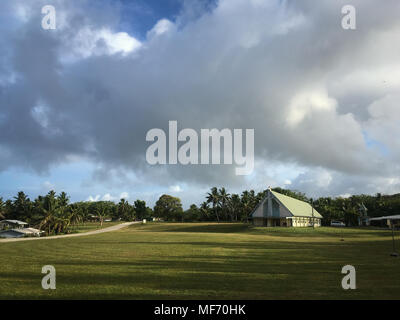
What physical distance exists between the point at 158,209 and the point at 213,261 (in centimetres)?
9150

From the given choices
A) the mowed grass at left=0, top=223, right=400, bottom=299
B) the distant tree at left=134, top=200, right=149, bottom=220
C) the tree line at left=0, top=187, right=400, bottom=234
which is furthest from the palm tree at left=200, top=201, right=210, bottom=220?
the mowed grass at left=0, top=223, right=400, bottom=299

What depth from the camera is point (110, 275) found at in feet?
42.0

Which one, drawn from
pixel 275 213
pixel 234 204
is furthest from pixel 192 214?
pixel 275 213

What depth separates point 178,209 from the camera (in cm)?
10338

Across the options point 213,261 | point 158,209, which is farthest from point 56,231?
point 213,261

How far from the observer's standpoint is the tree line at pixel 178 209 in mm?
64125

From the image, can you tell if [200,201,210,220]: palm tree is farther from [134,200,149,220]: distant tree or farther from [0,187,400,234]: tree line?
[134,200,149,220]: distant tree

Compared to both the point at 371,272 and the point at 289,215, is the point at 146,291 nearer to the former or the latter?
the point at 371,272

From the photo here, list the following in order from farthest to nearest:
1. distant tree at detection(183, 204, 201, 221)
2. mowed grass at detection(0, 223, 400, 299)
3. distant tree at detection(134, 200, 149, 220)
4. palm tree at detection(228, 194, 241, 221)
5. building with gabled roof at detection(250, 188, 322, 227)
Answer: distant tree at detection(134, 200, 149, 220)
distant tree at detection(183, 204, 201, 221)
palm tree at detection(228, 194, 241, 221)
building with gabled roof at detection(250, 188, 322, 227)
mowed grass at detection(0, 223, 400, 299)

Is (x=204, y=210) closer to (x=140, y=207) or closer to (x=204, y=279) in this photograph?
(x=140, y=207)

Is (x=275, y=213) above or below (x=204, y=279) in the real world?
below

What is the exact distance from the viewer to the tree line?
6412cm

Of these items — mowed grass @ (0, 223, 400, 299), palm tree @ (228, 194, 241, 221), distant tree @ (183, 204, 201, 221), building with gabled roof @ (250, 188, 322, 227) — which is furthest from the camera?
distant tree @ (183, 204, 201, 221)

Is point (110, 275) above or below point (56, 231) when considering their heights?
above
